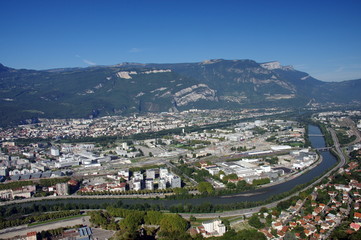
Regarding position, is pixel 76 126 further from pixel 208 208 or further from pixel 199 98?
pixel 208 208

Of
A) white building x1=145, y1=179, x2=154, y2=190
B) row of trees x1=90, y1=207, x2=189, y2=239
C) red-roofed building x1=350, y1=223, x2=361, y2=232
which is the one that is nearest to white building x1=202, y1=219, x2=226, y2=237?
row of trees x1=90, y1=207, x2=189, y2=239

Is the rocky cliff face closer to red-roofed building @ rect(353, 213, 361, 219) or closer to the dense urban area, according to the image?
the dense urban area

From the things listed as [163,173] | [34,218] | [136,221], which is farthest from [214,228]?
[163,173]

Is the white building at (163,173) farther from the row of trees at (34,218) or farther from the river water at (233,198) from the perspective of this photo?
the row of trees at (34,218)

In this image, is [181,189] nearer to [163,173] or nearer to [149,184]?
[149,184]

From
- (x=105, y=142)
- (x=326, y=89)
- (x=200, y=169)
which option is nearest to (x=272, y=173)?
(x=200, y=169)

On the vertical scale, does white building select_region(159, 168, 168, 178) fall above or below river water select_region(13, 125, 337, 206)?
above
